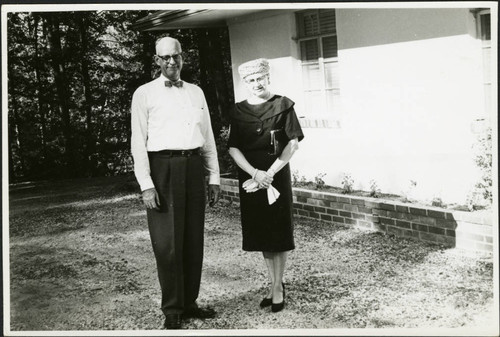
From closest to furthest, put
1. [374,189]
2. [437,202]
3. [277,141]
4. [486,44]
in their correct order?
[277,141], [486,44], [437,202], [374,189]

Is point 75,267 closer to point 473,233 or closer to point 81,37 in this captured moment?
point 81,37

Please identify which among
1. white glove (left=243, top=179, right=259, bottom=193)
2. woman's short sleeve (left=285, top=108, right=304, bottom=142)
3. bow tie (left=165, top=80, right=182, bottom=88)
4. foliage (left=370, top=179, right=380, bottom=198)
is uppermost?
bow tie (left=165, top=80, right=182, bottom=88)

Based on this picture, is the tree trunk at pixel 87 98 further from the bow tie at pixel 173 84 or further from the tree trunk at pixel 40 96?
the bow tie at pixel 173 84

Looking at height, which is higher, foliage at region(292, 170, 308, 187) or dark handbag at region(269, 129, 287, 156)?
dark handbag at region(269, 129, 287, 156)

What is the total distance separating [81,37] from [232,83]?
137 inches

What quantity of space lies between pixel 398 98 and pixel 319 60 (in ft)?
4.30

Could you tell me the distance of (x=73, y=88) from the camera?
4.54m

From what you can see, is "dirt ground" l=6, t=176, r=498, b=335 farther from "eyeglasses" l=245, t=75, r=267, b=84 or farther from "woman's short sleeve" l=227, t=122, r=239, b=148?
"eyeglasses" l=245, t=75, r=267, b=84

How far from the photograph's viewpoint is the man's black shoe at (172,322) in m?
3.78

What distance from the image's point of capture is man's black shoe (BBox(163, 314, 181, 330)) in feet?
12.4

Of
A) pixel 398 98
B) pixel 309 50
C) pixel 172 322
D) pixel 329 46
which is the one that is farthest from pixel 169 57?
pixel 309 50

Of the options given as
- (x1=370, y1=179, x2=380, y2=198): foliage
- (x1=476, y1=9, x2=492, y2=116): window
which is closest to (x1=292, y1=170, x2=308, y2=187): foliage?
(x1=370, y1=179, x2=380, y2=198): foliage

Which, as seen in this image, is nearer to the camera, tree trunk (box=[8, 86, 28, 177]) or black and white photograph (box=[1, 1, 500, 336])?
black and white photograph (box=[1, 1, 500, 336])

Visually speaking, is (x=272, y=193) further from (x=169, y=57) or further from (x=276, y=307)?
(x=169, y=57)
